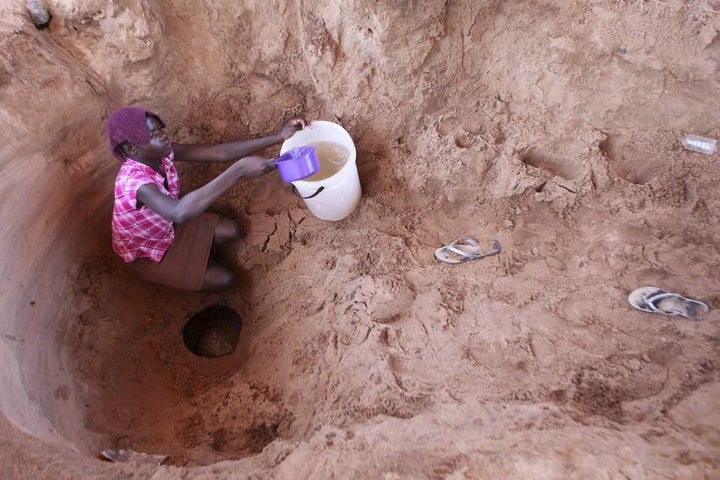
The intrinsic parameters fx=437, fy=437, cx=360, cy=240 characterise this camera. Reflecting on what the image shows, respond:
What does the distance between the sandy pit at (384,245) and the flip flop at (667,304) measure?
3 cm

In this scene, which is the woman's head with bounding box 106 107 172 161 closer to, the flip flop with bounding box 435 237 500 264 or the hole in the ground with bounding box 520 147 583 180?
the flip flop with bounding box 435 237 500 264

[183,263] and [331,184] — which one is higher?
[331,184]

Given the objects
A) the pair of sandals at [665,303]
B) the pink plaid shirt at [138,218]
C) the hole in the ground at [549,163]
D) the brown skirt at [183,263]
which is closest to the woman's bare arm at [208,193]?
the pink plaid shirt at [138,218]

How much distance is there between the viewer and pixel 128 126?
153 cm

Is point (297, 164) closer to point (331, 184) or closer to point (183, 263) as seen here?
point (331, 184)

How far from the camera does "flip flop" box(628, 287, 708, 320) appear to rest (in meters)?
1.43

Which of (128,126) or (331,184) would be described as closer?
(128,126)

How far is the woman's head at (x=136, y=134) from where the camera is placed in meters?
1.53

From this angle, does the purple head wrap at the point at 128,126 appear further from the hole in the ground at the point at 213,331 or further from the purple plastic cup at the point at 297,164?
the hole in the ground at the point at 213,331

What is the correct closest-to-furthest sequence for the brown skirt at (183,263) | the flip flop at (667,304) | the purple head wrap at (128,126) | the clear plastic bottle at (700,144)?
1. the flip flop at (667,304)
2. the purple head wrap at (128,126)
3. the clear plastic bottle at (700,144)
4. the brown skirt at (183,263)

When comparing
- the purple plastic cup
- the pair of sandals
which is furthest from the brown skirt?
the pair of sandals

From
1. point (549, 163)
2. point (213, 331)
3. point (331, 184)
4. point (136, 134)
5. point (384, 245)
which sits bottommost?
point (213, 331)

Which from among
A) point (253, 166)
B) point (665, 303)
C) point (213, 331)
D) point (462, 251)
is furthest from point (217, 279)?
point (665, 303)

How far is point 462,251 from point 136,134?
51.4 inches
